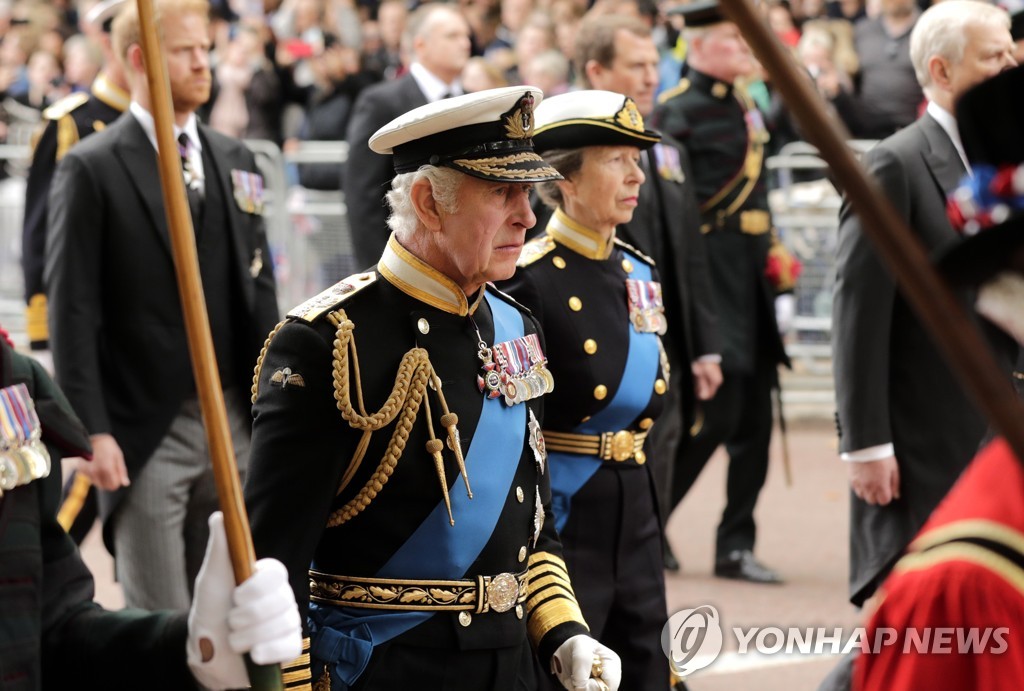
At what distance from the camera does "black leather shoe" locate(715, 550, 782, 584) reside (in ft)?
23.1

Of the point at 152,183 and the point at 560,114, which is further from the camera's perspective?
the point at 152,183

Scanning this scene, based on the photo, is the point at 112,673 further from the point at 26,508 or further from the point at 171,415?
the point at 171,415

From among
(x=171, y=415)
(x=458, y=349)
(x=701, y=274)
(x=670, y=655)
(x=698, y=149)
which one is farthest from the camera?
(x=698, y=149)

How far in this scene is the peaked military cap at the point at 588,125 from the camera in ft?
14.8

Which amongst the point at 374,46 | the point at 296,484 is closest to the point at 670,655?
the point at 296,484

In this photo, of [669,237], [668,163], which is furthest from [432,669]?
[668,163]

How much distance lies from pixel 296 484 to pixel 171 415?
2.24 meters

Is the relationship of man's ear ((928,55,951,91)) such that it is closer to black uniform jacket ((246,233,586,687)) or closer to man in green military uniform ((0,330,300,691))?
black uniform jacket ((246,233,586,687))

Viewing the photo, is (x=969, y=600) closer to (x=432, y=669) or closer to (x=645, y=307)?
(x=432, y=669)

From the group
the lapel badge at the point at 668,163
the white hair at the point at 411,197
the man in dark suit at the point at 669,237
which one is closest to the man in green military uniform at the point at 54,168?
the man in dark suit at the point at 669,237

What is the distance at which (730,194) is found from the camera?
23.6 feet

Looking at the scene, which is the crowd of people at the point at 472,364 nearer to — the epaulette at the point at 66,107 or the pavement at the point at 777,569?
the epaulette at the point at 66,107

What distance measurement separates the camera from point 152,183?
16.9 ft

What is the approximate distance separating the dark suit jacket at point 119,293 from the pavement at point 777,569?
1.74 meters
